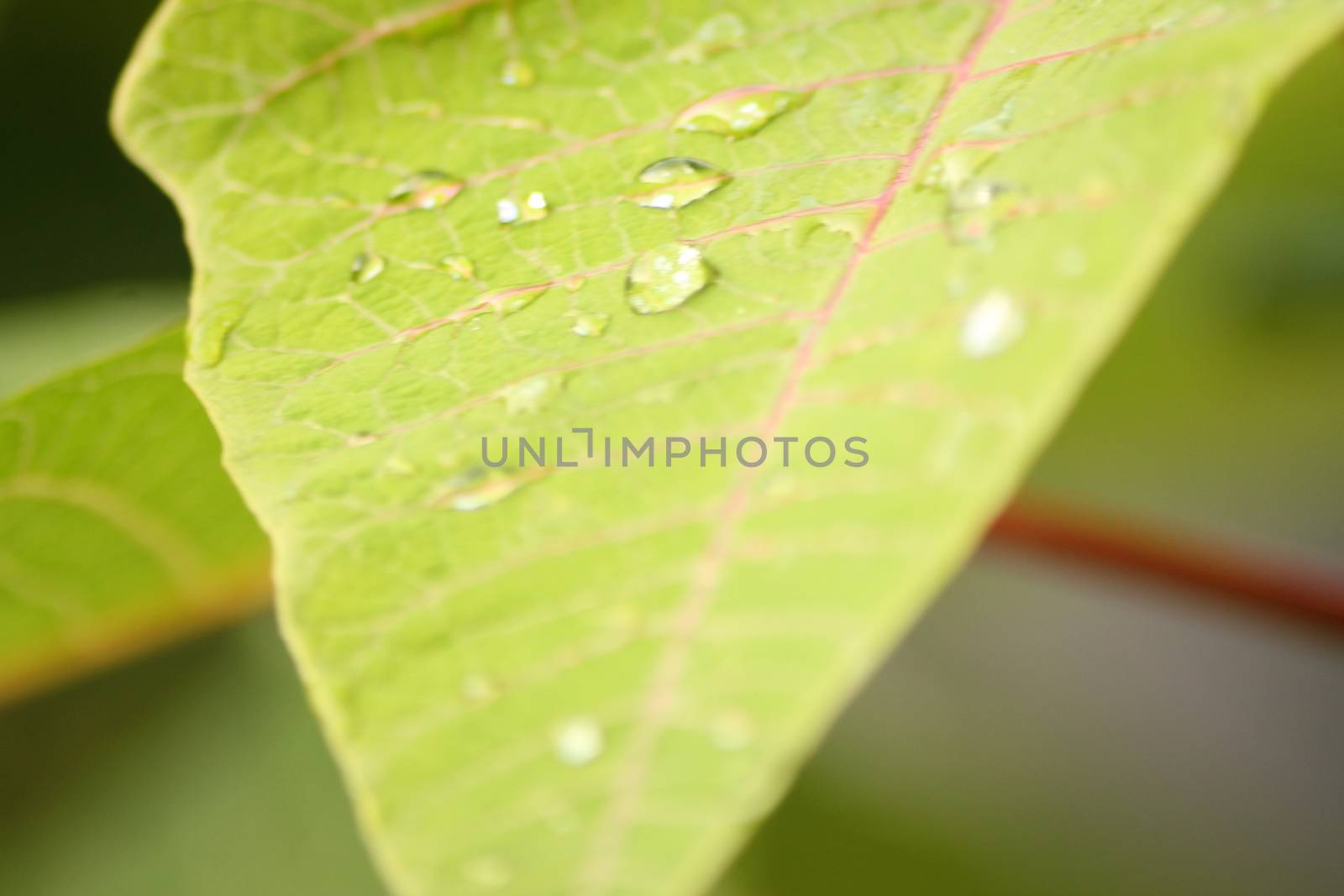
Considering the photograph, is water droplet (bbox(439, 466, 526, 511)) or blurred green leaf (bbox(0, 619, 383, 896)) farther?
blurred green leaf (bbox(0, 619, 383, 896))

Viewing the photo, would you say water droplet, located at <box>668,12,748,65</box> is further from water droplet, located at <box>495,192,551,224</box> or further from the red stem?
the red stem

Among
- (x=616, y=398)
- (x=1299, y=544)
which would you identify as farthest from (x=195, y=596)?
(x=1299, y=544)

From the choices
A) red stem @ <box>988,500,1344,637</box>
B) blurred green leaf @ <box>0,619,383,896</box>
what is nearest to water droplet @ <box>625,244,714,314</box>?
red stem @ <box>988,500,1344,637</box>

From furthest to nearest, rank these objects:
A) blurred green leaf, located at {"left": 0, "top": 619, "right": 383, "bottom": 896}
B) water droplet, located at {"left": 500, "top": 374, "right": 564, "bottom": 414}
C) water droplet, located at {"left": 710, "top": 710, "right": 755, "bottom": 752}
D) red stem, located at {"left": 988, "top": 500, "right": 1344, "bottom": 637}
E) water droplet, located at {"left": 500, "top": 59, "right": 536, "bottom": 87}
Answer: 1. blurred green leaf, located at {"left": 0, "top": 619, "right": 383, "bottom": 896}
2. red stem, located at {"left": 988, "top": 500, "right": 1344, "bottom": 637}
3. water droplet, located at {"left": 500, "top": 59, "right": 536, "bottom": 87}
4. water droplet, located at {"left": 500, "top": 374, "right": 564, "bottom": 414}
5. water droplet, located at {"left": 710, "top": 710, "right": 755, "bottom": 752}

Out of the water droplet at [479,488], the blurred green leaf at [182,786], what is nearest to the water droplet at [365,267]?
the water droplet at [479,488]

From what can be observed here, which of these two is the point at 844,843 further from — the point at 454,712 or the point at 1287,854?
the point at 454,712

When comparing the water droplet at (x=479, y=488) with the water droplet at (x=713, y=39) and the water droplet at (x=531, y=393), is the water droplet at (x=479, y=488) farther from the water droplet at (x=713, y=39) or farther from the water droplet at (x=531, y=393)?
the water droplet at (x=713, y=39)

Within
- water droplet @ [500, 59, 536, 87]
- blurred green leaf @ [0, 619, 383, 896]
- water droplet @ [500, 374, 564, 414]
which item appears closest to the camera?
water droplet @ [500, 374, 564, 414]
